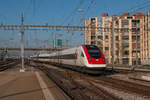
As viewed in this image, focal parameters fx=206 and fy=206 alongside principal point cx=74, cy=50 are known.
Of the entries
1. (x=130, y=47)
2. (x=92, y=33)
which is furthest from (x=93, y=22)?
(x=130, y=47)

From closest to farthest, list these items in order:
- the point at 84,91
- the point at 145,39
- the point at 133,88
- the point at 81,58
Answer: the point at 84,91
the point at 133,88
the point at 81,58
the point at 145,39

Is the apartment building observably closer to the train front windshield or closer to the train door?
the train door

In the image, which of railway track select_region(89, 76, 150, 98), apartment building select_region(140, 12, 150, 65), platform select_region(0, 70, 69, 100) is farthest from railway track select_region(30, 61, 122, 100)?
apartment building select_region(140, 12, 150, 65)

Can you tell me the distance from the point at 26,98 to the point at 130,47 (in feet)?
201

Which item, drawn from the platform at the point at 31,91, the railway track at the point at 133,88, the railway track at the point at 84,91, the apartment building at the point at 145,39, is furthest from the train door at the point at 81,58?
the apartment building at the point at 145,39

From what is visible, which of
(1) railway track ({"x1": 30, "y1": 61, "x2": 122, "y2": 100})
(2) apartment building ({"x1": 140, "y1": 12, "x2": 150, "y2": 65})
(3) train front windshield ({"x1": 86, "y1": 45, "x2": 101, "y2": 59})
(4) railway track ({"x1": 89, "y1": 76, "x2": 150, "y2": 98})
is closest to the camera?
(1) railway track ({"x1": 30, "y1": 61, "x2": 122, "y2": 100})

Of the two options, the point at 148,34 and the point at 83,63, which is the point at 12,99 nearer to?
the point at 83,63

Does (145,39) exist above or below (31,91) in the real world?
above

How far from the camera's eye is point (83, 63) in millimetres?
19047

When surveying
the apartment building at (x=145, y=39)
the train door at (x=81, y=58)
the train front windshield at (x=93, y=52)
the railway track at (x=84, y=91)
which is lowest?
the railway track at (x=84, y=91)

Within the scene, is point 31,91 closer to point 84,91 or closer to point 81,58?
point 84,91

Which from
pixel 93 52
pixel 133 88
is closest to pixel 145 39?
pixel 93 52

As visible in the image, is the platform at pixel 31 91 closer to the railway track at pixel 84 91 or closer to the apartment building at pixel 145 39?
the railway track at pixel 84 91

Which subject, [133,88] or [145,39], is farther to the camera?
[145,39]
